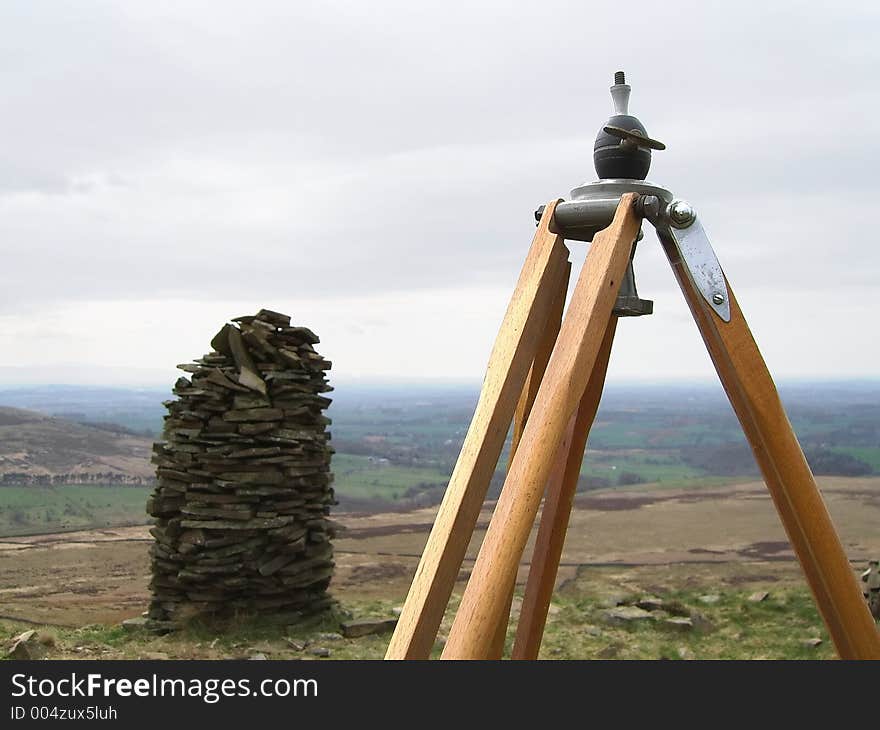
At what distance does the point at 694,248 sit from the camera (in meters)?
2.53

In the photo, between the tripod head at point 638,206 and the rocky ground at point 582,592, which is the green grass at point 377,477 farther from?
the tripod head at point 638,206

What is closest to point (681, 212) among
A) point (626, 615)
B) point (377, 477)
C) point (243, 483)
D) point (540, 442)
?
point (540, 442)

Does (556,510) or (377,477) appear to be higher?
(556,510)

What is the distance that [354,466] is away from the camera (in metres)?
33.5

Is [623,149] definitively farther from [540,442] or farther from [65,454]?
[65,454]

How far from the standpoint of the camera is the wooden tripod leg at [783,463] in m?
2.49

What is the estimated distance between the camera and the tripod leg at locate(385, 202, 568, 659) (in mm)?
2221

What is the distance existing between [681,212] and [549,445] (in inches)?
32.7

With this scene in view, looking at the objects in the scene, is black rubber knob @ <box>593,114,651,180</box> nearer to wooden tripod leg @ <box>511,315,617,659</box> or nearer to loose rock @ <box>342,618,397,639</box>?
wooden tripod leg @ <box>511,315,617,659</box>

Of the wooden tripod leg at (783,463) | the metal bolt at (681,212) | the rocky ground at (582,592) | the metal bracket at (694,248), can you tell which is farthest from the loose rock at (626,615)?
the metal bolt at (681,212)

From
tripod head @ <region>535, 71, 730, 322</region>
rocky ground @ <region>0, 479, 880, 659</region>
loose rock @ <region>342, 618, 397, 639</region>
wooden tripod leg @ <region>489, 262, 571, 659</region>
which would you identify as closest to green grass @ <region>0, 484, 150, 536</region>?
rocky ground @ <region>0, 479, 880, 659</region>

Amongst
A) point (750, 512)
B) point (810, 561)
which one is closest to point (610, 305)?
point (810, 561)

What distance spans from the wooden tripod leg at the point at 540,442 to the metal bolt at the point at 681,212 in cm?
14
